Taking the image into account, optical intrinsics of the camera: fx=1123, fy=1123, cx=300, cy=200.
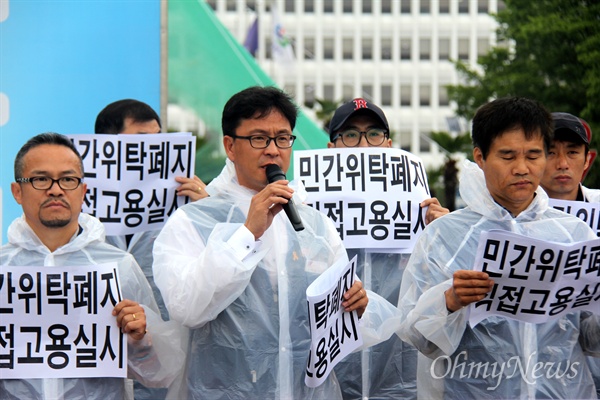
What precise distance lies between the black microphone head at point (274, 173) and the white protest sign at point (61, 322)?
2.72ft

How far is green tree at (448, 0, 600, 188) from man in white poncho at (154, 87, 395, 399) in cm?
1751

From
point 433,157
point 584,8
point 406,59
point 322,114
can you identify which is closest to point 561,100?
point 584,8

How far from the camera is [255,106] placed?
5195mm

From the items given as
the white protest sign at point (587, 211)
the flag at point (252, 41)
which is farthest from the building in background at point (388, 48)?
the white protest sign at point (587, 211)

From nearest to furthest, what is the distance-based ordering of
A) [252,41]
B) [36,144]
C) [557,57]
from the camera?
1. [36,144]
2. [557,57]
3. [252,41]

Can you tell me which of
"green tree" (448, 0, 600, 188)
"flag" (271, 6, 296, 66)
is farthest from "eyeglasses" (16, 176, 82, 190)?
"flag" (271, 6, 296, 66)

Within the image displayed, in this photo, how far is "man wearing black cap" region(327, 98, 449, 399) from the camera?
5895 mm

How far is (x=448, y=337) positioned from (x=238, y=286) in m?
0.94

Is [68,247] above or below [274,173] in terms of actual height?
below

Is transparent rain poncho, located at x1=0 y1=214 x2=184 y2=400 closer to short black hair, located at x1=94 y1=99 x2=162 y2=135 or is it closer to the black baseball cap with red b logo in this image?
short black hair, located at x1=94 y1=99 x2=162 y2=135

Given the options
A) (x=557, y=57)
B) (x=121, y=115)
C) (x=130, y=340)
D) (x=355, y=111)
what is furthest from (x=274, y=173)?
(x=557, y=57)

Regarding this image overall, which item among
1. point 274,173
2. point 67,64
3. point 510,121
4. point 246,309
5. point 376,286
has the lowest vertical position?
point 376,286

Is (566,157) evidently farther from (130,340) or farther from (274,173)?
(130,340)
